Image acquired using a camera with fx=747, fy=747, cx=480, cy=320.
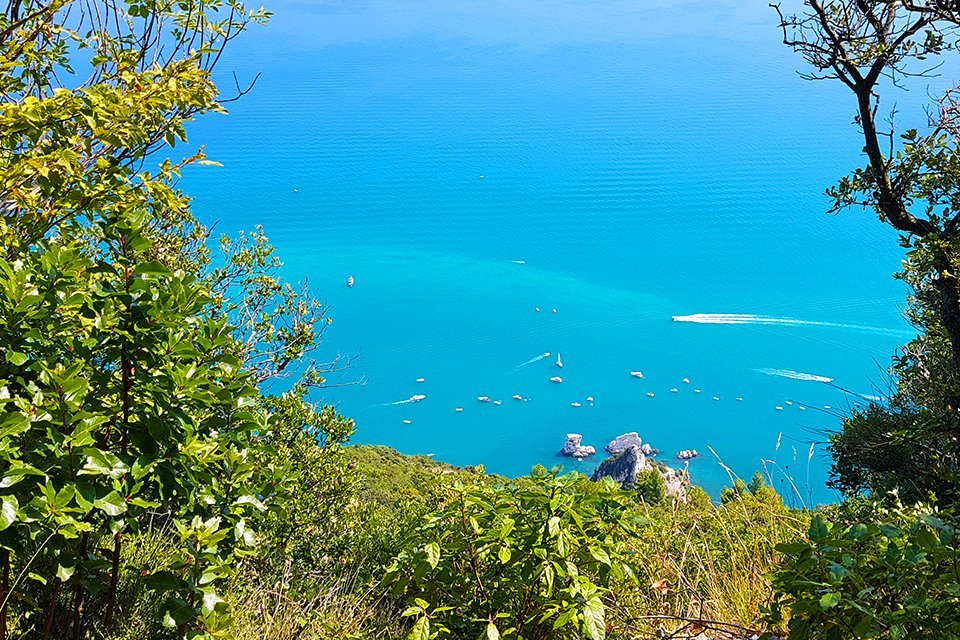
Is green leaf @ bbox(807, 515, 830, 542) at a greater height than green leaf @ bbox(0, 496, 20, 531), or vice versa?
green leaf @ bbox(807, 515, 830, 542)

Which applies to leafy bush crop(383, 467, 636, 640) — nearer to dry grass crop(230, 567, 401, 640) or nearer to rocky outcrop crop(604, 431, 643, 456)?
dry grass crop(230, 567, 401, 640)

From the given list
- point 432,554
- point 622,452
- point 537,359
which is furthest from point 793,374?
point 432,554

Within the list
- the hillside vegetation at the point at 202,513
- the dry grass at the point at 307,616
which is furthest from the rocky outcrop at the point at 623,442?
the dry grass at the point at 307,616

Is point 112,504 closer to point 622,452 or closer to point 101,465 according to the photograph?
point 101,465

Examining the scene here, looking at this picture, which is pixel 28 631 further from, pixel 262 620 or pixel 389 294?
pixel 389 294

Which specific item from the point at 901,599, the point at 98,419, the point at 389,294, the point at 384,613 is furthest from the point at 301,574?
the point at 389,294

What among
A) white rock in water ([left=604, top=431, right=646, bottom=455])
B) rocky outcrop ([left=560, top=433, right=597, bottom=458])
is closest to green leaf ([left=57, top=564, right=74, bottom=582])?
white rock in water ([left=604, top=431, right=646, bottom=455])

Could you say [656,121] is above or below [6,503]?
above
